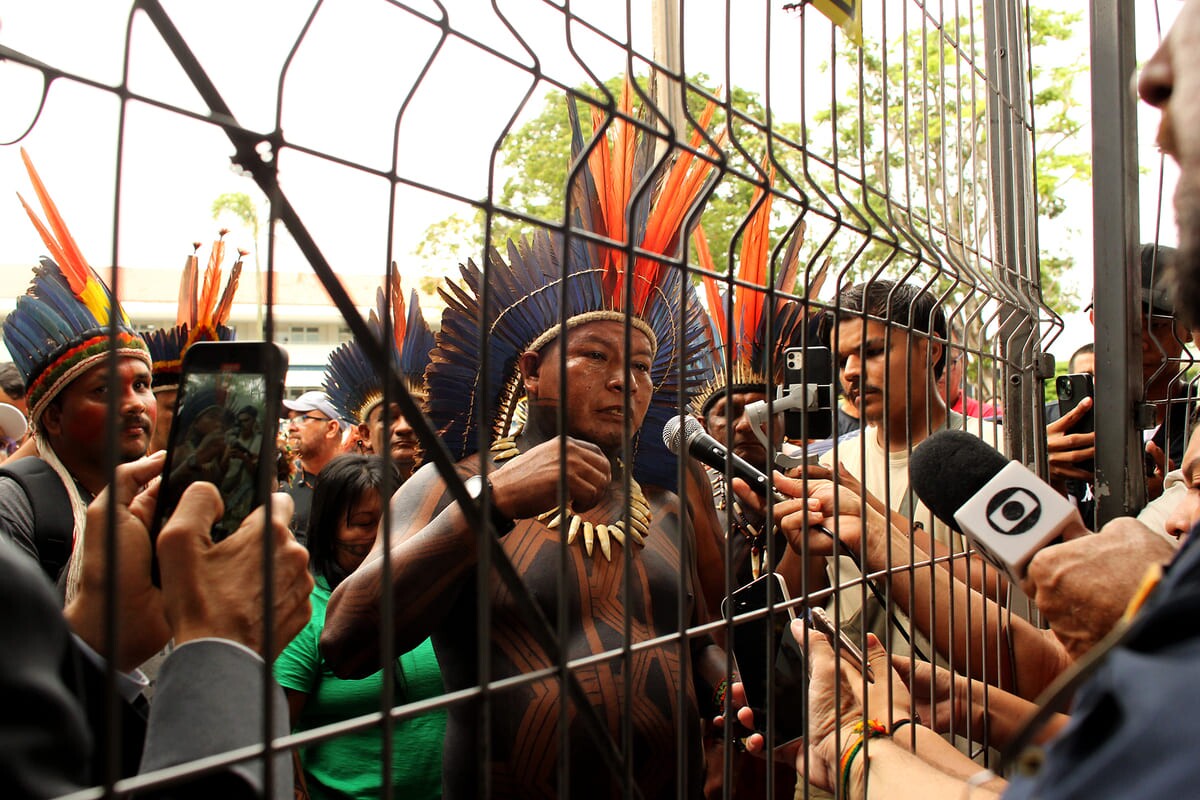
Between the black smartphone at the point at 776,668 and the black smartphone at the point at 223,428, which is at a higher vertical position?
the black smartphone at the point at 223,428

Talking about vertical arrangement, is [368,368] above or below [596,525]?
above

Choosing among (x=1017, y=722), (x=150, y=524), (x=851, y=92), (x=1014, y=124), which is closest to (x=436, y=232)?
(x=851, y=92)

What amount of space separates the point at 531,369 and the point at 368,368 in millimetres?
2588

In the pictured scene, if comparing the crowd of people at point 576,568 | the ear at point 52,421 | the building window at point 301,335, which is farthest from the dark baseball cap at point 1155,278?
the building window at point 301,335

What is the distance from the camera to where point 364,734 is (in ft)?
7.81

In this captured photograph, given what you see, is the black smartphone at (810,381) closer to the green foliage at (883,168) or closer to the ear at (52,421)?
the green foliage at (883,168)

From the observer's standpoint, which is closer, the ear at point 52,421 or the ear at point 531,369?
the ear at point 531,369

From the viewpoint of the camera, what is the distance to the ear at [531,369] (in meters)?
2.21

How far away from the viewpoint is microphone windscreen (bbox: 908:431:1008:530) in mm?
1572

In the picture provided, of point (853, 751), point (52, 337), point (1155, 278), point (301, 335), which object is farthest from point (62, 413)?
point (301, 335)

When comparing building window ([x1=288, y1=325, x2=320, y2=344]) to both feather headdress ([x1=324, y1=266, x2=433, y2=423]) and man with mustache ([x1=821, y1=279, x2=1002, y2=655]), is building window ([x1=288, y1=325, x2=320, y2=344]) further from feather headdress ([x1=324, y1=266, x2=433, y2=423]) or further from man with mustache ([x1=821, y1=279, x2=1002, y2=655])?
man with mustache ([x1=821, y1=279, x2=1002, y2=655])

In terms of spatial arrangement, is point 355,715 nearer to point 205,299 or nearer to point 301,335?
point 205,299

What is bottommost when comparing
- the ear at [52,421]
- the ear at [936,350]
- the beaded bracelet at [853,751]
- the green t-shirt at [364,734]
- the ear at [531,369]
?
the green t-shirt at [364,734]

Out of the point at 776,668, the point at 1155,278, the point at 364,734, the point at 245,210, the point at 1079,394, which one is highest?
the point at 245,210
